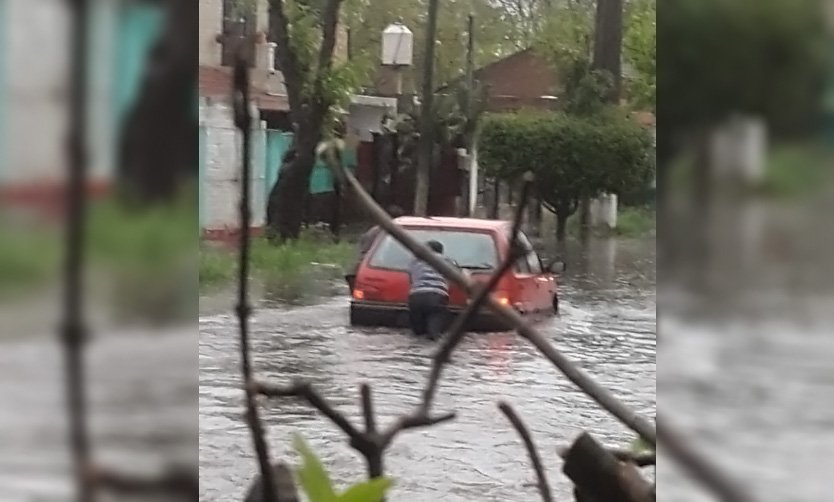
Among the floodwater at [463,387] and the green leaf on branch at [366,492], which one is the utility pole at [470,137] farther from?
the green leaf on branch at [366,492]

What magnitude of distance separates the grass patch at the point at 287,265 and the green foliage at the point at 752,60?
315mm

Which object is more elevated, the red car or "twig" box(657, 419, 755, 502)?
the red car

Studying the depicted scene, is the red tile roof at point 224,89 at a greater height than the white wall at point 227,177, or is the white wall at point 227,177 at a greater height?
the red tile roof at point 224,89

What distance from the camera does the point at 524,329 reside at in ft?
2.73

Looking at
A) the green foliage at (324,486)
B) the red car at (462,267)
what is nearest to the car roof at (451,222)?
the red car at (462,267)

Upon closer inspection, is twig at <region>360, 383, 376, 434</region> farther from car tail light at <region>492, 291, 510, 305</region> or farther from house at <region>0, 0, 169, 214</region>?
house at <region>0, 0, 169, 214</region>

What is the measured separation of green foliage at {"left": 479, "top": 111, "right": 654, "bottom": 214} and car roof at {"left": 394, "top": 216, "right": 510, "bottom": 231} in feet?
0.13

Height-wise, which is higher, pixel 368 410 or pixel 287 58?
pixel 287 58

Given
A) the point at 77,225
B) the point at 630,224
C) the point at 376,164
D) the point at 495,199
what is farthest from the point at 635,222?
the point at 77,225

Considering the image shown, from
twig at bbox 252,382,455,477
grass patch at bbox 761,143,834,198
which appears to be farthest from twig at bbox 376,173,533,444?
grass patch at bbox 761,143,834,198

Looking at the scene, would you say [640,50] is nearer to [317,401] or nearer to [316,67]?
[316,67]

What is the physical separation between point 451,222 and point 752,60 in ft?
0.91

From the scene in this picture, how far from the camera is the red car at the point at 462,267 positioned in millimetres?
839

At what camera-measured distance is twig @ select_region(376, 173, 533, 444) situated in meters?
0.83
